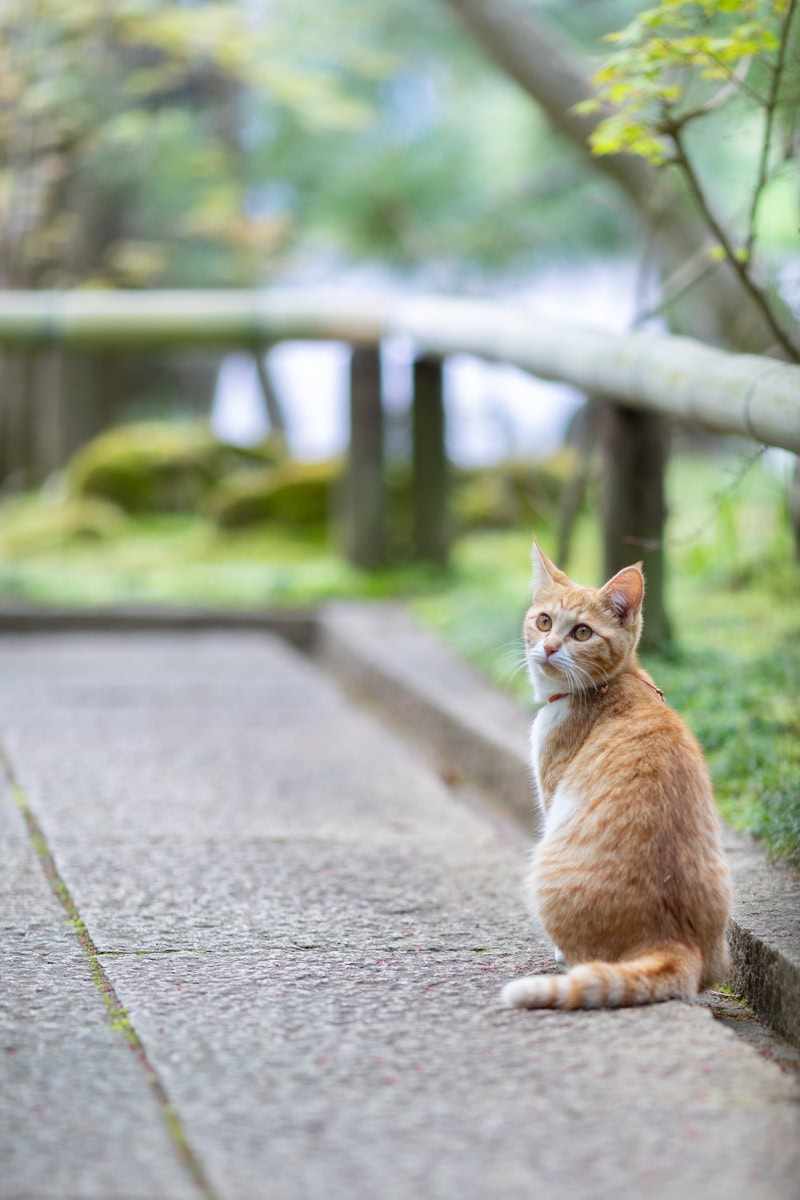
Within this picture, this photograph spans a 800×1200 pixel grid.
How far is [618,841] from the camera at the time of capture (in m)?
2.29

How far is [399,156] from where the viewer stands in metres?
8.78

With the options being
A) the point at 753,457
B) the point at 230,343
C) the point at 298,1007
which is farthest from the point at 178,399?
the point at 298,1007

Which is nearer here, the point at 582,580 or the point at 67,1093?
the point at 67,1093

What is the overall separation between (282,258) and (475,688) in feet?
22.7

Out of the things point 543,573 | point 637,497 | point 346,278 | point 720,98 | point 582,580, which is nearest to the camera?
point 543,573

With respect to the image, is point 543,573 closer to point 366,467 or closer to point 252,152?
point 366,467

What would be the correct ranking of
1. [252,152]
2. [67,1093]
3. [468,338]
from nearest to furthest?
[67,1093] < [468,338] < [252,152]

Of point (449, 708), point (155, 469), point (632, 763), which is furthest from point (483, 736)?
point (155, 469)

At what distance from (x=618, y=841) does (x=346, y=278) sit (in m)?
10.1

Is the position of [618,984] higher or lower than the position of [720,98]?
lower

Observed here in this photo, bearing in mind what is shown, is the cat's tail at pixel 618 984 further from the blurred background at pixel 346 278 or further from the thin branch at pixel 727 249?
the thin branch at pixel 727 249

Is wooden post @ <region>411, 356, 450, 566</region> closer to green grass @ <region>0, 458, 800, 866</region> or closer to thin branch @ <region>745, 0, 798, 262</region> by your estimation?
green grass @ <region>0, 458, 800, 866</region>

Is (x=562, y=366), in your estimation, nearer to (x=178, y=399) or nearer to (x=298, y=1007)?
(x=298, y=1007)

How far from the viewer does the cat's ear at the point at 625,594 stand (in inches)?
102
